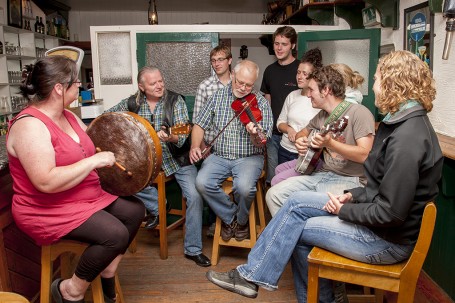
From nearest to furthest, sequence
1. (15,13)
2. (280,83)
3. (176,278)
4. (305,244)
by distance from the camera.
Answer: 1. (305,244)
2. (176,278)
3. (280,83)
4. (15,13)

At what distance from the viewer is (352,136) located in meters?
2.04

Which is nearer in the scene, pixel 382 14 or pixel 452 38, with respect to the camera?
pixel 452 38

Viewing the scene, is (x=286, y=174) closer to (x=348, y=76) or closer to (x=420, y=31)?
(x=348, y=76)

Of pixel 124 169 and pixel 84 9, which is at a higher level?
pixel 84 9

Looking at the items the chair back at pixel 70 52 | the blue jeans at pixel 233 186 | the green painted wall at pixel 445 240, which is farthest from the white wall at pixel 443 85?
the chair back at pixel 70 52

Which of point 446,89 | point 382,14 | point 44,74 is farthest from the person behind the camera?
point 382,14

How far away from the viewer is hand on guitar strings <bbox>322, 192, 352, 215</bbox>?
167cm

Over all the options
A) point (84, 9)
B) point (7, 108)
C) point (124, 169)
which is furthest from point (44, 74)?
point (84, 9)

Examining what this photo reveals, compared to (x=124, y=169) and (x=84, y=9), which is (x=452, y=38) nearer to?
(x=124, y=169)

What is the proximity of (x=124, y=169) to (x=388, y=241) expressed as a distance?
1.16 metres

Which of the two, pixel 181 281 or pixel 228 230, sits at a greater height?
pixel 228 230

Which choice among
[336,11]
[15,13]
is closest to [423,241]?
[336,11]

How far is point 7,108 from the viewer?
18.4ft

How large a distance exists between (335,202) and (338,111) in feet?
2.09
